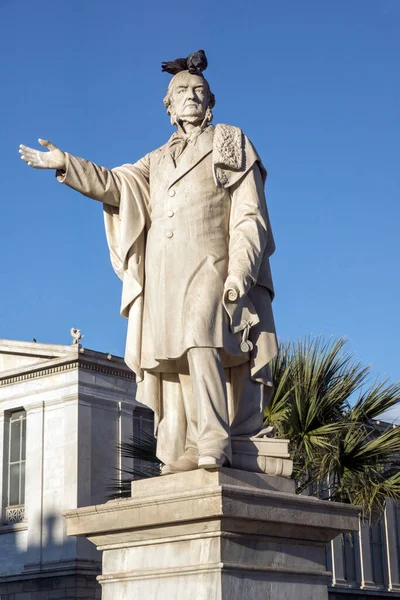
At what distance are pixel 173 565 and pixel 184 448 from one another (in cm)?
85

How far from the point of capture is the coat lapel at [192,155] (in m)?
7.52

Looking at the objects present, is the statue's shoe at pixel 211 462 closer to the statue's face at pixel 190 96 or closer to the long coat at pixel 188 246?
the long coat at pixel 188 246

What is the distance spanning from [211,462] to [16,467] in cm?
2735

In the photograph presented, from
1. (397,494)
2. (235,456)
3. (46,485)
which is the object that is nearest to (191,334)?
(235,456)

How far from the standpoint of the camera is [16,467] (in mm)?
33031

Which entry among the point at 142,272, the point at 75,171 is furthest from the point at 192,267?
the point at 75,171

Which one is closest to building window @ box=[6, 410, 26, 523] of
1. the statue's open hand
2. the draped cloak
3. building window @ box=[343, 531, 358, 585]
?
building window @ box=[343, 531, 358, 585]

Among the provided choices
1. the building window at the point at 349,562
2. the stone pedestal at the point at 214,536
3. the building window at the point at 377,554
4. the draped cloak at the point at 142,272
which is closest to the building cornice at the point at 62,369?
the building window at the point at 349,562

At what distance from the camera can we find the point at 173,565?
6.69 metres

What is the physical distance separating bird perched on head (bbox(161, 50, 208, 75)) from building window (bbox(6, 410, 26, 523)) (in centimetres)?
2616

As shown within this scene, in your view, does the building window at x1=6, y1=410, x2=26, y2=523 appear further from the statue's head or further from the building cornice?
the statue's head

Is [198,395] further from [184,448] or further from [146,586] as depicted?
[146,586]

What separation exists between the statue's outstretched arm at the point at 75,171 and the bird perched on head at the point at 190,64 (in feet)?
2.94

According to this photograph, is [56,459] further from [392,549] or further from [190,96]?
[190,96]
